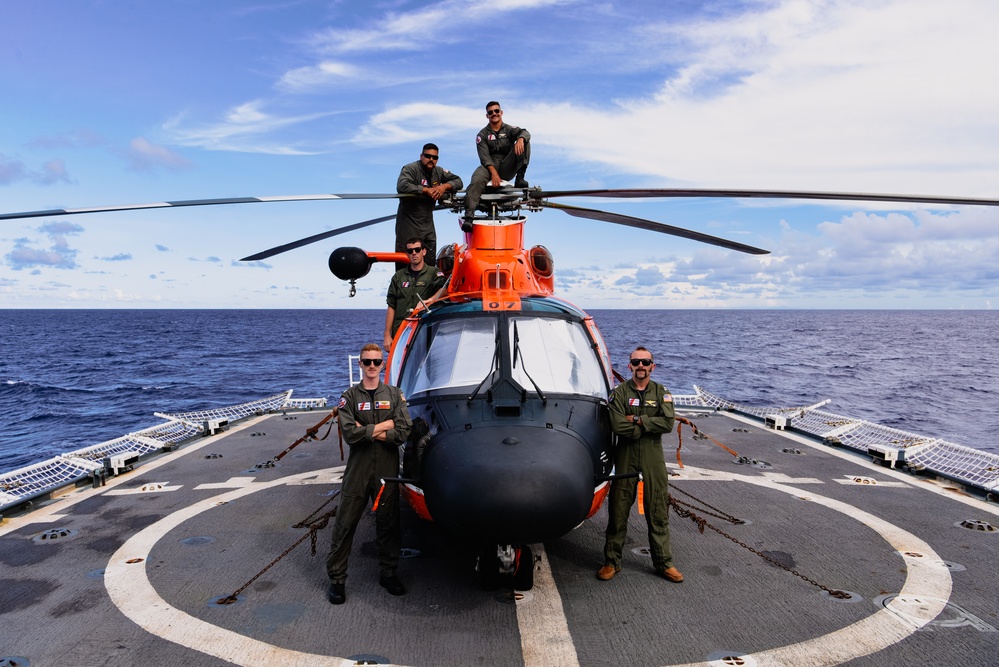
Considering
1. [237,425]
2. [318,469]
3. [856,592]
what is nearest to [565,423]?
[856,592]

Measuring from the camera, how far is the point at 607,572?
6.08 m

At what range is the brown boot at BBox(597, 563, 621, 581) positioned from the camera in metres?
6.05

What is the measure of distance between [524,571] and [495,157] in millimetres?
5442

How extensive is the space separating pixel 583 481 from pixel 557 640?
1.32 meters

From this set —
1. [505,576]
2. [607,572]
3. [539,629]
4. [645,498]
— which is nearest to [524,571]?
[505,576]

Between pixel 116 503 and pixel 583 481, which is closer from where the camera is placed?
pixel 583 481

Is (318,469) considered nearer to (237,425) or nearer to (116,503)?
(116,503)

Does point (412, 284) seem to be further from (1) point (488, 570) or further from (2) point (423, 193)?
(1) point (488, 570)

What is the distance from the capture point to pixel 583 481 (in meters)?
4.89

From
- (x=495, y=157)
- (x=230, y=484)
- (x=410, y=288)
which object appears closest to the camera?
(x=410, y=288)

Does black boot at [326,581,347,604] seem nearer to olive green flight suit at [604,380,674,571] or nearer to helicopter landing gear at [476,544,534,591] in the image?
helicopter landing gear at [476,544,534,591]

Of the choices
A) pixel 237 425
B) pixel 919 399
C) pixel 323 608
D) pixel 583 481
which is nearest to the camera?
pixel 583 481

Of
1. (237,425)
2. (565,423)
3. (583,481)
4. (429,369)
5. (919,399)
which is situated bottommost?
(919,399)

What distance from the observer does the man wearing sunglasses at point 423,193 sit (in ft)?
26.4
